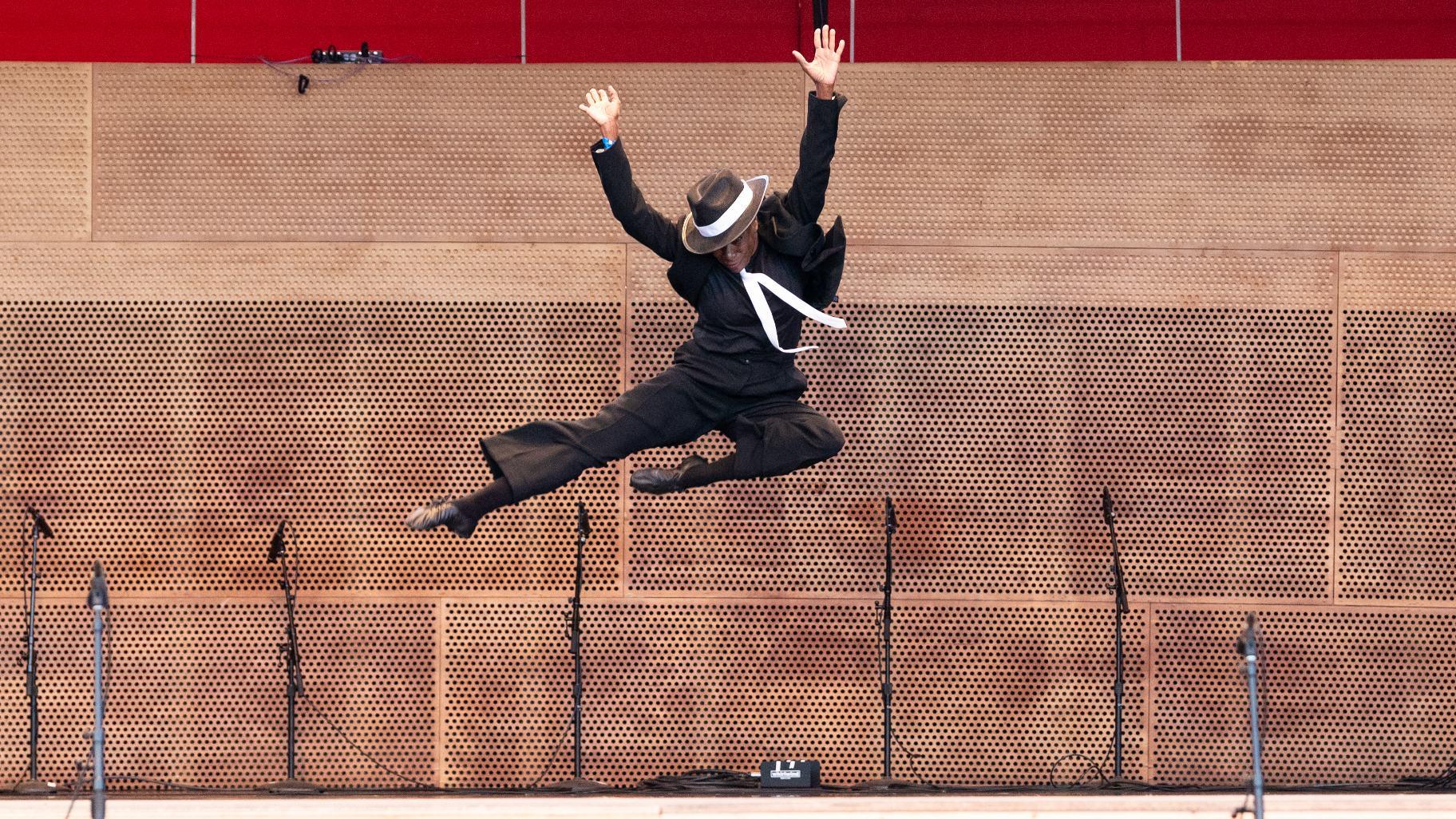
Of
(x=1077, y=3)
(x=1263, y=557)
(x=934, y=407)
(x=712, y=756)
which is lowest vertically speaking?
(x=712, y=756)

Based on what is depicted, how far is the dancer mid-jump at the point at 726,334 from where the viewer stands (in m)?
4.46

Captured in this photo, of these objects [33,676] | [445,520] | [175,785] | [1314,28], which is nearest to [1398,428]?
[1314,28]

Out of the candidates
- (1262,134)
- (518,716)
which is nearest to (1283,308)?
(1262,134)

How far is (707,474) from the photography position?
494cm

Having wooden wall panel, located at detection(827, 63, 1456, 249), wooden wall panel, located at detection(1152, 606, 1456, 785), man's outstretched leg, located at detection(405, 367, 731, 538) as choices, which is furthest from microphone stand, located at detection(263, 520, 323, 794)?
wooden wall panel, located at detection(1152, 606, 1456, 785)

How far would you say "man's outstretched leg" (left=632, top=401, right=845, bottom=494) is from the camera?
4754 mm

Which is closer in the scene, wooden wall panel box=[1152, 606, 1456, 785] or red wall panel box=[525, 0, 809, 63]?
wooden wall panel box=[1152, 606, 1456, 785]

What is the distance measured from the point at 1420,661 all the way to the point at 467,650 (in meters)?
4.53

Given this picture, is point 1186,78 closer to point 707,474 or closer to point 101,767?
point 707,474

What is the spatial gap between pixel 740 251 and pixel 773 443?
0.66 metres

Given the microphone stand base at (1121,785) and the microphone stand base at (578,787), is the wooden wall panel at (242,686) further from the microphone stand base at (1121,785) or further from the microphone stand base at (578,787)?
the microphone stand base at (1121,785)

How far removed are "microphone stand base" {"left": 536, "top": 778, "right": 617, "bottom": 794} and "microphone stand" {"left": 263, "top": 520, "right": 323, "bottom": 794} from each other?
109cm

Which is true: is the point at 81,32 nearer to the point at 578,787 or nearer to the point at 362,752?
the point at 362,752

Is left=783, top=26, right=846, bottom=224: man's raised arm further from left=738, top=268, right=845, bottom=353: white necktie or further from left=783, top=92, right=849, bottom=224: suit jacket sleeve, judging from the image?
left=738, top=268, right=845, bottom=353: white necktie
